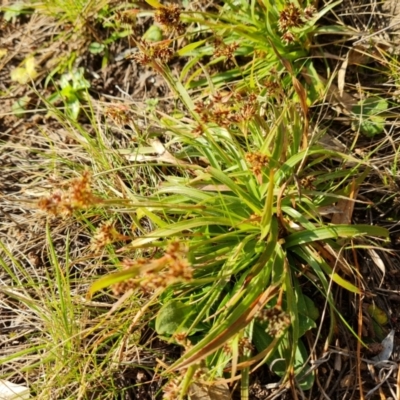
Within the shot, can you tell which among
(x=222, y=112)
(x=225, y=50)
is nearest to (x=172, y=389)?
(x=222, y=112)

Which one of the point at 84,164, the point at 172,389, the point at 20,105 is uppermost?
the point at 20,105

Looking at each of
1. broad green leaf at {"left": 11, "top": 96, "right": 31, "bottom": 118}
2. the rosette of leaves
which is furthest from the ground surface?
the rosette of leaves

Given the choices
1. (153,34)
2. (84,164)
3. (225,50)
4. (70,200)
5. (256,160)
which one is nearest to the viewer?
(70,200)

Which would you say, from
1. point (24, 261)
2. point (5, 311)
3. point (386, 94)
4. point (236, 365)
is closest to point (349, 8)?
point (386, 94)

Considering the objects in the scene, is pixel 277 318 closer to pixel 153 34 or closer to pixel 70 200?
pixel 70 200

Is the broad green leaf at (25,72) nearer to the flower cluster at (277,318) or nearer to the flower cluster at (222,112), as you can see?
the flower cluster at (222,112)

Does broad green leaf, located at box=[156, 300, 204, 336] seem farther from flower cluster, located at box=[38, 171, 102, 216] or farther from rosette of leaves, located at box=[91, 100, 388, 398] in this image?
flower cluster, located at box=[38, 171, 102, 216]

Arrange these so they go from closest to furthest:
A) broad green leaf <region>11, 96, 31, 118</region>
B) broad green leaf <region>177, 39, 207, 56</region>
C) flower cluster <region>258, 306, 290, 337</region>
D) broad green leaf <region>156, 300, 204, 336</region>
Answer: flower cluster <region>258, 306, 290, 337</region> → broad green leaf <region>156, 300, 204, 336</region> → broad green leaf <region>177, 39, 207, 56</region> → broad green leaf <region>11, 96, 31, 118</region>

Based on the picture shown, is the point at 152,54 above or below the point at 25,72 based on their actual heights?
above
